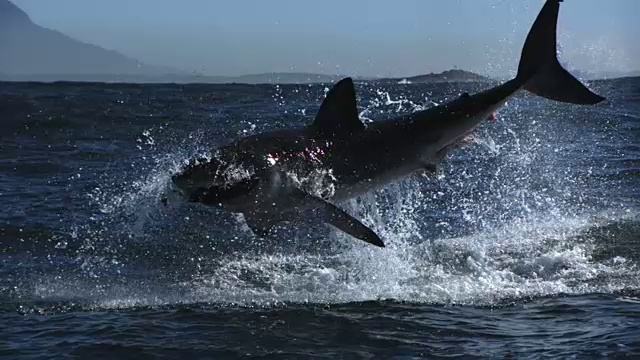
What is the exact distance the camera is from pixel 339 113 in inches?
383

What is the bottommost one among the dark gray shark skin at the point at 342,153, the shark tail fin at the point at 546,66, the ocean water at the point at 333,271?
the ocean water at the point at 333,271

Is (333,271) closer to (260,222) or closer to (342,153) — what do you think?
(342,153)

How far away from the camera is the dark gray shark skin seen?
8867 mm

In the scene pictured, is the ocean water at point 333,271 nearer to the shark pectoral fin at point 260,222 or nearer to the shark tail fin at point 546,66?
the shark pectoral fin at point 260,222

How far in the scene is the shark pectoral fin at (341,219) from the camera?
870 cm

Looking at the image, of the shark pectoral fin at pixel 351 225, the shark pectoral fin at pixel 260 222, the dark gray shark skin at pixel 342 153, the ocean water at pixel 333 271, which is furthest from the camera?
the shark pectoral fin at pixel 260 222

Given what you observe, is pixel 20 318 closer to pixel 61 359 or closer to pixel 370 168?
pixel 61 359

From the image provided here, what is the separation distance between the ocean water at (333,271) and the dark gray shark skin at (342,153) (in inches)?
26.5

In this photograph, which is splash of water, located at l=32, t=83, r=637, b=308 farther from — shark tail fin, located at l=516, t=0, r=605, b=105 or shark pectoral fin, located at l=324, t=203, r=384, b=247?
shark tail fin, located at l=516, t=0, r=605, b=105

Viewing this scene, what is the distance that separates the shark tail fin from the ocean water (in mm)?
2233

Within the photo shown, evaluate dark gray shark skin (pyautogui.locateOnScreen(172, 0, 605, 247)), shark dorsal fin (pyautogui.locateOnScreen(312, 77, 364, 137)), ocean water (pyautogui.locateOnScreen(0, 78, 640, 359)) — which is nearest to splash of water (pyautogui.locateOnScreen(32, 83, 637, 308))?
ocean water (pyautogui.locateOnScreen(0, 78, 640, 359))

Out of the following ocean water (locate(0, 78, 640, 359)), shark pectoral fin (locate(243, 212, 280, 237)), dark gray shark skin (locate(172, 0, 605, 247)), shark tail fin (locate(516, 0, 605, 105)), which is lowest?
ocean water (locate(0, 78, 640, 359))

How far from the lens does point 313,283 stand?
10.0 metres

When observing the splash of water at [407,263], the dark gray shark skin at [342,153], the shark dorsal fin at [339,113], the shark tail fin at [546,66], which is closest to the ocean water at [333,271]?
the splash of water at [407,263]
